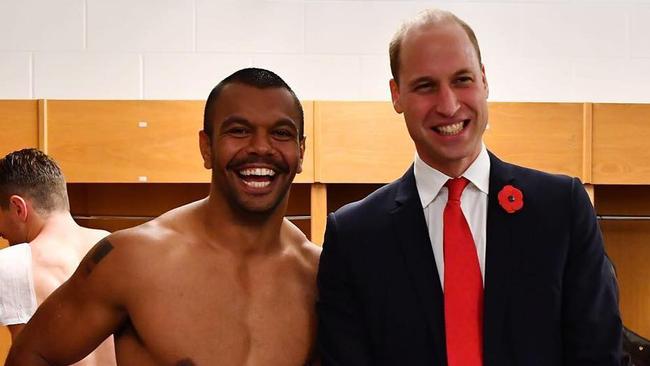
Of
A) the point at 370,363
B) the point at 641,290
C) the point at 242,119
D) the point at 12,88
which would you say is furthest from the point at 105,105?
the point at 641,290

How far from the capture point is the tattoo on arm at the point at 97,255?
185 cm

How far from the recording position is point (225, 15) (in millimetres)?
4441

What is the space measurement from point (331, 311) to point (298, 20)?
288 centimetres

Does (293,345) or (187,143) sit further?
(187,143)

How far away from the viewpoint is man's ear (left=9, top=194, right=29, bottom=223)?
9.75 ft

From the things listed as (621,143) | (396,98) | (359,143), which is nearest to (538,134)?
(621,143)

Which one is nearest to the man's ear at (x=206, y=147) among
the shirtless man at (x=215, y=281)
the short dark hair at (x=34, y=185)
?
the shirtless man at (x=215, y=281)

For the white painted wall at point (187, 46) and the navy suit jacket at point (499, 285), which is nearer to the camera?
the navy suit jacket at point (499, 285)

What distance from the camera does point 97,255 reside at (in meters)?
1.86

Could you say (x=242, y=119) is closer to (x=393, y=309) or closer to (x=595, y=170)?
(x=393, y=309)

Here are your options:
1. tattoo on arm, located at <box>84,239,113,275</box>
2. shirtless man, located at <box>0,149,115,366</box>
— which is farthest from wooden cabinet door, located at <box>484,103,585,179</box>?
tattoo on arm, located at <box>84,239,113,275</box>

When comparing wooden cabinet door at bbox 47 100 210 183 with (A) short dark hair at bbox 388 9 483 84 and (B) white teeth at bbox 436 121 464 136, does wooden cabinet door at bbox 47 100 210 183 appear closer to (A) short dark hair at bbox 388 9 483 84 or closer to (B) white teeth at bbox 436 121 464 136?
(A) short dark hair at bbox 388 9 483 84

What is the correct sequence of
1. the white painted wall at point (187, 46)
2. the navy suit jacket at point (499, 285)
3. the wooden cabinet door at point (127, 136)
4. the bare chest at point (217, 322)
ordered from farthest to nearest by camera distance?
the white painted wall at point (187, 46)
the wooden cabinet door at point (127, 136)
the bare chest at point (217, 322)
the navy suit jacket at point (499, 285)

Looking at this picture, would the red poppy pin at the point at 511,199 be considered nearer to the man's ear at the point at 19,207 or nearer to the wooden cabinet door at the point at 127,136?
the man's ear at the point at 19,207
